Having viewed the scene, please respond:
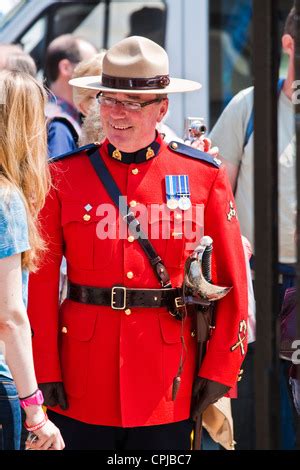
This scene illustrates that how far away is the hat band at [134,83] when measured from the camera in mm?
3537

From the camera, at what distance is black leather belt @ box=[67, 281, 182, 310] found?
11.5ft

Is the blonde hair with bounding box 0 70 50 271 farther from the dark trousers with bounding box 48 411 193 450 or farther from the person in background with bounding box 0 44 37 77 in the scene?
the person in background with bounding box 0 44 37 77

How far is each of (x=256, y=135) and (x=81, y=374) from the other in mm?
1496

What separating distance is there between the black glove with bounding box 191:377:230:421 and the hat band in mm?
950

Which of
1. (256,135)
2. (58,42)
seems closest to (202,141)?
(256,135)

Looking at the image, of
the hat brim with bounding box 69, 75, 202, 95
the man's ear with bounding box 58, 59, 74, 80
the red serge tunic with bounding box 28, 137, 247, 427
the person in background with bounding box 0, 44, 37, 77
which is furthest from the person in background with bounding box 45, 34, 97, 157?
the red serge tunic with bounding box 28, 137, 247, 427

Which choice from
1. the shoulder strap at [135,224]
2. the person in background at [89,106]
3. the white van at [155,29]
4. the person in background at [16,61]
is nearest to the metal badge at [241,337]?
the shoulder strap at [135,224]

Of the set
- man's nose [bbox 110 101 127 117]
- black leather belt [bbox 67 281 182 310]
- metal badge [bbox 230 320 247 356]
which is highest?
man's nose [bbox 110 101 127 117]

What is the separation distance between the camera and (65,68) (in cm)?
591

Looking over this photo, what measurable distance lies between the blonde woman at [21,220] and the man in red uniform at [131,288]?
206 millimetres

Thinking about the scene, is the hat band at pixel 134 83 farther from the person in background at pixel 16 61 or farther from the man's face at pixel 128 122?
the person in background at pixel 16 61

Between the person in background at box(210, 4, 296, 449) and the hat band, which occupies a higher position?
the hat band

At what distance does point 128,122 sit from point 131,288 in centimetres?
53

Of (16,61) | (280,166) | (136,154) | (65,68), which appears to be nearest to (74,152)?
(136,154)
